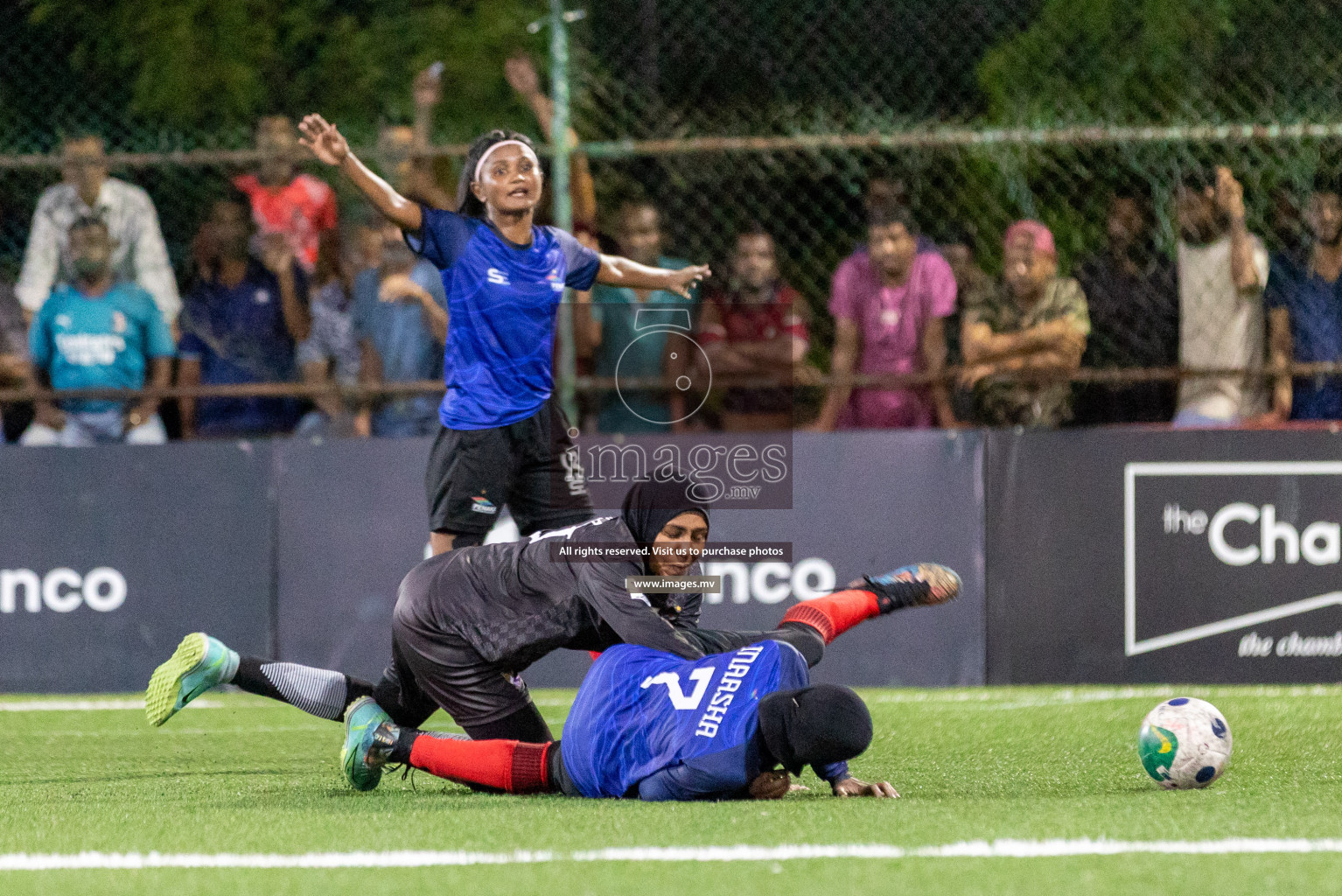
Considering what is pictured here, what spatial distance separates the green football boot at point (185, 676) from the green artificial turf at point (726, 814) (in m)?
0.25

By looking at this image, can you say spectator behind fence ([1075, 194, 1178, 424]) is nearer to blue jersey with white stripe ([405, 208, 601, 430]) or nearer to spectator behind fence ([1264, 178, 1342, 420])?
spectator behind fence ([1264, 178, 1342, 420])

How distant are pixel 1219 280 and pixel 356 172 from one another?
4.68 meters

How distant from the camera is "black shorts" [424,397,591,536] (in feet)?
22.3

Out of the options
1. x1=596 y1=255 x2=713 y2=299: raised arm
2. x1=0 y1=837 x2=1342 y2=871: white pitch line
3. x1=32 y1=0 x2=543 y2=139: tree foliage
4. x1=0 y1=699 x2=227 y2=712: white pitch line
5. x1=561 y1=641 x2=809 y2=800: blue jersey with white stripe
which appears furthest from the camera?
x1=32 y1=0 x2=543 y2=139: tree foliage

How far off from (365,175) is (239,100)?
6779mm

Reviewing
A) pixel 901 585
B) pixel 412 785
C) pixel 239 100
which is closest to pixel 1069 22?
pixel 239 100

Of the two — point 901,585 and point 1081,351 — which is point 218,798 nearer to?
point 901,585

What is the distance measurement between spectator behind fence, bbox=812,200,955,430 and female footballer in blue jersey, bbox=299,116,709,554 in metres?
2.33

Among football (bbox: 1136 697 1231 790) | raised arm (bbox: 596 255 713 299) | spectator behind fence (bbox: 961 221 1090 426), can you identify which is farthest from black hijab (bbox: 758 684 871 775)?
spectator behind fence (bbox: 961 221 1090 426)

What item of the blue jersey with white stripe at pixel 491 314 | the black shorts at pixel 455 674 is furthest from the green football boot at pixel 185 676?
the blue jersey with white stripe at pixel 491 314

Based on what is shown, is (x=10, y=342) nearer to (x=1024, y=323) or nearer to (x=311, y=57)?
(x=311, y=57)

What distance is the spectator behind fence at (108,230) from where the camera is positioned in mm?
9320

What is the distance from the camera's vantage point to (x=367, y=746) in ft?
17.3

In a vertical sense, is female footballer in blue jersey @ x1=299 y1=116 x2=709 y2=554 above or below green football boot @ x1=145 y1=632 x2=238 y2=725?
above
